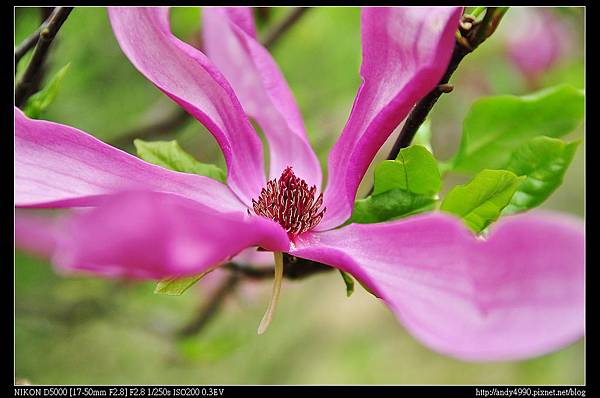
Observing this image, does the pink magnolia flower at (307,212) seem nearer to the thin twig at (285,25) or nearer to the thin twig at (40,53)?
the thin twig at (40,53)

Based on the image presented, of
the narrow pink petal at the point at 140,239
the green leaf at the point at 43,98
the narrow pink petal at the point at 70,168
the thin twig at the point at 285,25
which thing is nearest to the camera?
the narrow pink petal at the point at 140,239

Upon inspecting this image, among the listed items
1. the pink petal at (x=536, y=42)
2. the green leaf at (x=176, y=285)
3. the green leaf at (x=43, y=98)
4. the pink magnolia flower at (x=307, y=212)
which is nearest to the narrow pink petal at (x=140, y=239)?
the pink magnolia flower at (x=307, y=212)

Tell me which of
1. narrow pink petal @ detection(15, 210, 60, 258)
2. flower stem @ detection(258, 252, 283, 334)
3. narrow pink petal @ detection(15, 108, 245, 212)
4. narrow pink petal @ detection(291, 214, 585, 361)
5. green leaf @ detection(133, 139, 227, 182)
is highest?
narrow pink petal @ detection(291, 214, 585, 361)

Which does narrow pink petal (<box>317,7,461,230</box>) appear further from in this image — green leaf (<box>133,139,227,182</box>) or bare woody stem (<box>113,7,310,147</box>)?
bare woody stem (<box>113,7,310,147</box>)

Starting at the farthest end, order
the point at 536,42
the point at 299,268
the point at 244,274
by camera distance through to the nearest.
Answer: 1. the point at 536,42
2. the point at 244,274
3. the point at 299,268

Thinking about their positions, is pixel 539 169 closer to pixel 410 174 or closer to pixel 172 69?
pixel 410 174

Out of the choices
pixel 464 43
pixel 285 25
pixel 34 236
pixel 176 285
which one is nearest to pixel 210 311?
pixel 34 236

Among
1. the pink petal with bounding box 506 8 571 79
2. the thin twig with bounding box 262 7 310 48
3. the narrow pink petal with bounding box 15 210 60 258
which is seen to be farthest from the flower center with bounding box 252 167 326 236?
the pink petal with bounding box 506 8 571 79
